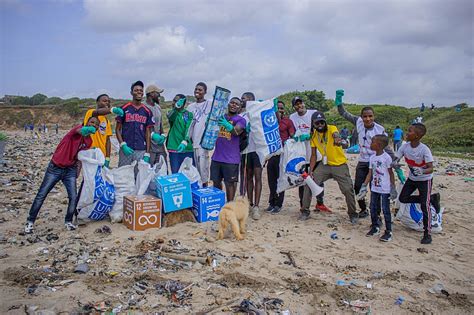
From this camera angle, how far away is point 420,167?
468 cm

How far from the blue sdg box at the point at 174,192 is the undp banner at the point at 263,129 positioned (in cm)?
127

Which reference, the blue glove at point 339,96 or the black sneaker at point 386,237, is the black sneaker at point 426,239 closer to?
the black sneaker at point 386,237

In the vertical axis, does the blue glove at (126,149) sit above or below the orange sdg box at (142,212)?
above

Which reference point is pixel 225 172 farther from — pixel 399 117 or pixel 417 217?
pixel 399 117

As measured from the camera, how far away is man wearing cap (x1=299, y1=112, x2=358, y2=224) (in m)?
5.38

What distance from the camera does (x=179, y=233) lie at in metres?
4.68

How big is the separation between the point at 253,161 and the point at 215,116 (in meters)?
1.03

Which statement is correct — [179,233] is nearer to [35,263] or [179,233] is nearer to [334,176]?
[35,263]

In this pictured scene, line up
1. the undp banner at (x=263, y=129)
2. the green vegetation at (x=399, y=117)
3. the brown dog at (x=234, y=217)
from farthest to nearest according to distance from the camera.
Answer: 1. the green vegetation at (x=399, y=117)
2. the undp banner at (x=263, y=129)
3. the brown dog at (x=234, y=217)

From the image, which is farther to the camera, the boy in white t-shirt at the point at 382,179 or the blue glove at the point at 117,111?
the blue glove at the point at 117,111

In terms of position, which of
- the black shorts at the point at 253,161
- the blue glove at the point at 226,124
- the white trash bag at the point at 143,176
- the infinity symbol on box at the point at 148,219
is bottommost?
the infinity symbol on box at the point at 148,219

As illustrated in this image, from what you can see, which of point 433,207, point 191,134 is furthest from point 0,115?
point 433,207

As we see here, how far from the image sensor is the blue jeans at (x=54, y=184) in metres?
4.71

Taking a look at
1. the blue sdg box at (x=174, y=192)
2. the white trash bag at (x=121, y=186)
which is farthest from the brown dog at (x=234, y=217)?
the white trash bag at (x=121, y=186)
